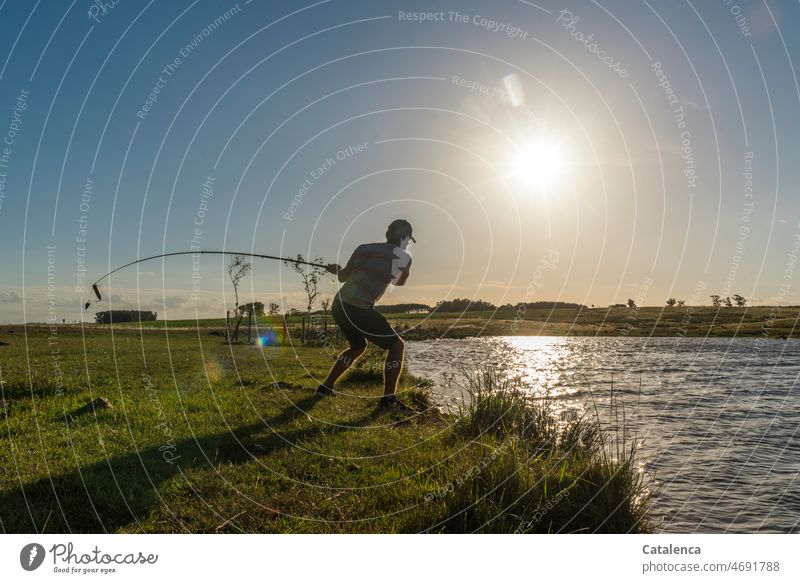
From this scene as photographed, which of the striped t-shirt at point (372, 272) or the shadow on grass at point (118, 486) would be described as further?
the striped t-shirt at point (372, 272)

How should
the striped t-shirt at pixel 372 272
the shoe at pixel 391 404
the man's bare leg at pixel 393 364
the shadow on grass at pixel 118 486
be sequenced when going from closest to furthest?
1. the shadow on grass at pixel 118 486
2. the man's bare leg at pixel 393 364
3. the striped t-shirt at pixel 372 272
4. the shoe at pixel 391 404

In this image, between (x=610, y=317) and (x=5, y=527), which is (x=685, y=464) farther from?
(x=610, y=317)

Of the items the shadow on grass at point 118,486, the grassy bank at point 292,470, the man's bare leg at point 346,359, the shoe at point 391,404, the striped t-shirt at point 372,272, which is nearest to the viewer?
the shadow on grass at point 118,486

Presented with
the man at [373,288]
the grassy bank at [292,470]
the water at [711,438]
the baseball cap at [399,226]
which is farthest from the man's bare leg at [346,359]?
the water at [711,438]

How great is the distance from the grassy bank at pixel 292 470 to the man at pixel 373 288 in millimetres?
1414

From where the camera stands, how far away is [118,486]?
547 centimetres

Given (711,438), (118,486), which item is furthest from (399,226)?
(711,438)

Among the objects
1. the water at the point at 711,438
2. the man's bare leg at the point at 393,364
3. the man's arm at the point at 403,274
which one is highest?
the man's arm at the point at 403,274

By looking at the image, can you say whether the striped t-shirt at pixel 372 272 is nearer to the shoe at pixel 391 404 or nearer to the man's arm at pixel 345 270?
the man's arm at pixel 345 270

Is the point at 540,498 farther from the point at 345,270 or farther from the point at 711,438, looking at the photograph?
the point at 711,438

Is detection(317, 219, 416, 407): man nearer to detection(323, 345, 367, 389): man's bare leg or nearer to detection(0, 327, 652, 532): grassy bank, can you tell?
detection(323, 345, 367, 389): man's bare leg

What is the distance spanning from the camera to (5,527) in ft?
15.3

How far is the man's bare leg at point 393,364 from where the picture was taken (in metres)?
9.88

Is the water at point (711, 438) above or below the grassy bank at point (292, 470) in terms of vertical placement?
below
